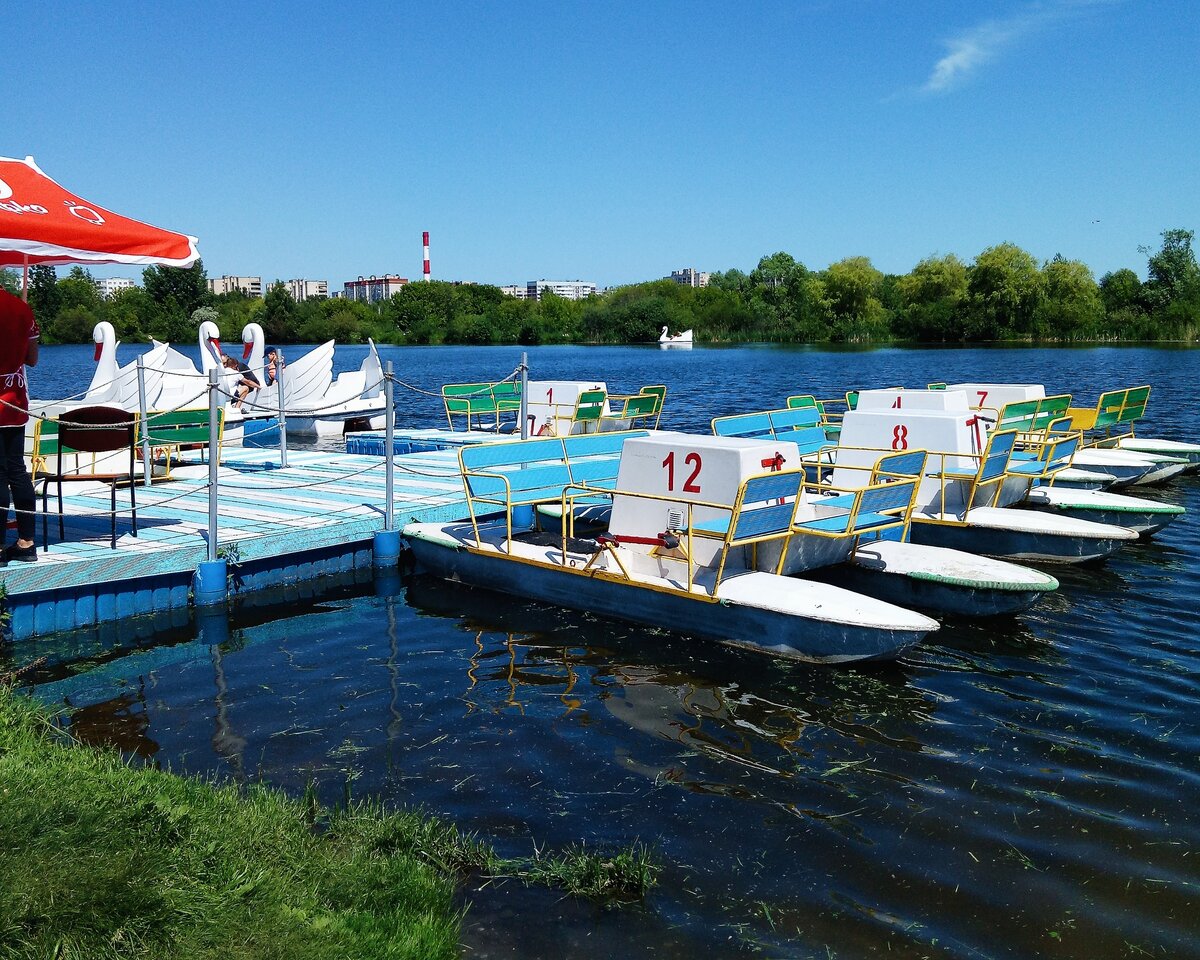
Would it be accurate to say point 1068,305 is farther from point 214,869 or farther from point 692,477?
point 214,869

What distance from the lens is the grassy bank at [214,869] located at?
Answer: 380 centimetres

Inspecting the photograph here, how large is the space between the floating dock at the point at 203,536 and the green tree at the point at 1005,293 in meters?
80.6

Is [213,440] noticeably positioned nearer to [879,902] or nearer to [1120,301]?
[879,902]

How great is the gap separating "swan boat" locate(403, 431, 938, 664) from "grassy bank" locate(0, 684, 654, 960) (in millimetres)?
3249

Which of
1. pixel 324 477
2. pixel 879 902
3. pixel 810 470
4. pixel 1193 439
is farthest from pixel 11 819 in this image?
pixel 1193 439

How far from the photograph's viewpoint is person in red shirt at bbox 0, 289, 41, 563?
8.23 meters

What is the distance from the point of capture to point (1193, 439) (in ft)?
75.3

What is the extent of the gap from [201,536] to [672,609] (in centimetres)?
489

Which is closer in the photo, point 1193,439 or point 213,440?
point 213,440

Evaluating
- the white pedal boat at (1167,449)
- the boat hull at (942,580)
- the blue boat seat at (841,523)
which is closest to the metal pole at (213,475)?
the blue boat seat at (841,523)

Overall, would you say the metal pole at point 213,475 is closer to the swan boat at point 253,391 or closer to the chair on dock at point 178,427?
the chair on dock at point 178,427

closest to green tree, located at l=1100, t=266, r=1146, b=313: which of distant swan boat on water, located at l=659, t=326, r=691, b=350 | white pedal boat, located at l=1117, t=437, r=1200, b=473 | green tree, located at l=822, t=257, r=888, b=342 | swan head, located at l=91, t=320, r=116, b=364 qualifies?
green tree, located at l=822, t=257, r=888, b=342

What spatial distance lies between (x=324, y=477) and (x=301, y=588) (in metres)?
3.40

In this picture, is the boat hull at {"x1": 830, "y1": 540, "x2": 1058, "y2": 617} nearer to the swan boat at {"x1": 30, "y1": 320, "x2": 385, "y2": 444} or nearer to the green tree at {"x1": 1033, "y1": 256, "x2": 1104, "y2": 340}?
the swan boat at {"x1": 30, "y1": 320, "x2": 385, "y2": 444}
